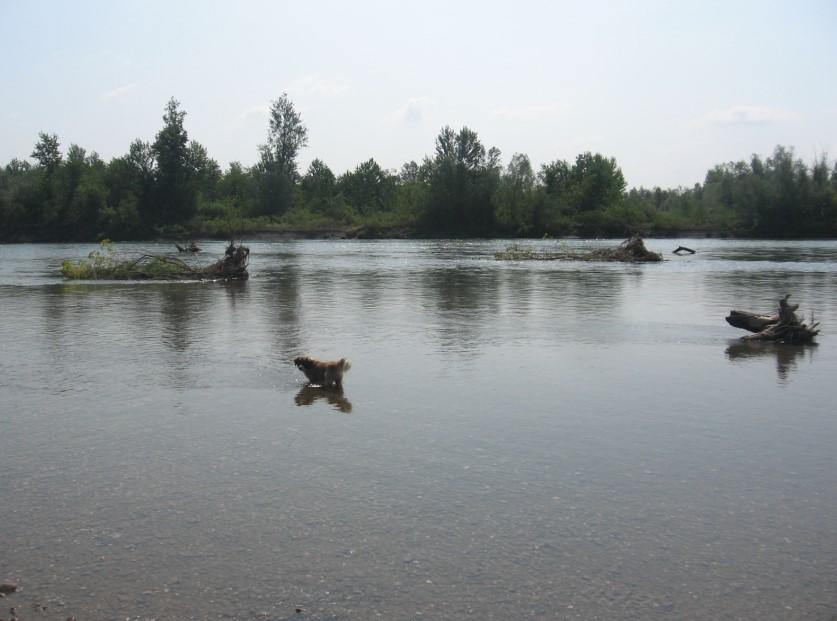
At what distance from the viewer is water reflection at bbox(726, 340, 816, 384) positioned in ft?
42.1

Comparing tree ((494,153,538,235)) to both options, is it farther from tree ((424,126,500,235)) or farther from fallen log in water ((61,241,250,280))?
fallen log in water ((61,241,250,280))

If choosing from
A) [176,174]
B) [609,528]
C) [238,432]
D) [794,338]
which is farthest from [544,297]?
[176,174]

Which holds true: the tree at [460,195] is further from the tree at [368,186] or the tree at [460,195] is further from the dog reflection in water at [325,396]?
the dog reflection in water at [325,396]

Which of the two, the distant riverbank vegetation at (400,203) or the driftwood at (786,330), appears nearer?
the driftwood at (786,330)

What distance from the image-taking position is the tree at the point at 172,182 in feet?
350

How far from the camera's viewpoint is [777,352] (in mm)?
14180

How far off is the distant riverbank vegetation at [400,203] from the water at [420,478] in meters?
86.6

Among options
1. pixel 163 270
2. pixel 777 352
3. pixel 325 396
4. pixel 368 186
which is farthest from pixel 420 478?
pixel 368 186

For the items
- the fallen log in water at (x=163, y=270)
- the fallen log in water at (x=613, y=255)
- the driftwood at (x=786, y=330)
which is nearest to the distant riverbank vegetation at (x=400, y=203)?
the fallen log in water at (x=613, y=255)

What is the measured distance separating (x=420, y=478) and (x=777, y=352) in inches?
376

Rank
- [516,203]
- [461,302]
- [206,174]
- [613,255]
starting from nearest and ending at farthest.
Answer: [461,302] < [613,255] < [516,203] < [206,174]

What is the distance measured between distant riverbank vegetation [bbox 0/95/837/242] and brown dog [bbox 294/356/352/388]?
87651mm

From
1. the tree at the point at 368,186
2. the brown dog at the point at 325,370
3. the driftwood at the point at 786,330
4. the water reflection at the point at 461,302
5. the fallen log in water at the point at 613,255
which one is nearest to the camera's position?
the brown dog at the point at 325,370

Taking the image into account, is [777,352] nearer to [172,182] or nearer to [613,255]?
[613,255]
